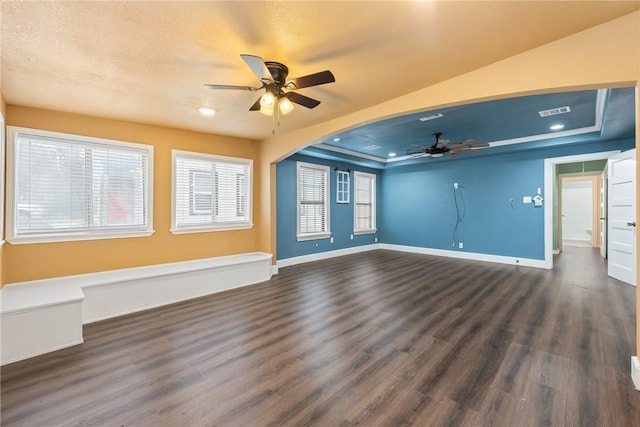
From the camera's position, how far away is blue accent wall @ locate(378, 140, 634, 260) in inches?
231

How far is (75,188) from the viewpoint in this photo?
3588mm

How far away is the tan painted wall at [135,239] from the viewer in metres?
3.31

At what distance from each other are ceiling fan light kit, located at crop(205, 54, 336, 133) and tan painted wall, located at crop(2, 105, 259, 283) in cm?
235

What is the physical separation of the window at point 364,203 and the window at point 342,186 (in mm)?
374

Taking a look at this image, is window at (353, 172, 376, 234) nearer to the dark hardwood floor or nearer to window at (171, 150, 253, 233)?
window at (171, 150, 253, 233)

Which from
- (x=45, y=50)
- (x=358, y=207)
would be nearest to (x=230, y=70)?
(x=45, y=50)

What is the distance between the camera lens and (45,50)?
216 centimetres

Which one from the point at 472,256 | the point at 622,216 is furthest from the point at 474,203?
the point at 622,216

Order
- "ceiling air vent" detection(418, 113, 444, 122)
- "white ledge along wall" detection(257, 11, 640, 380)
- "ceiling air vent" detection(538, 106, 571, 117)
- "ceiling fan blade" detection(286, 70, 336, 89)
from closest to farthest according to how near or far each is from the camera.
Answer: "white ledge along wall" detection(257, 11, 640, 380) → "ceiling fan blade" detection(286, 70, 336, 89) → "ceiling air vent" detection(538, 106, 571, 117) → "ceiling air vent" detection(418, 113, 444, 122)

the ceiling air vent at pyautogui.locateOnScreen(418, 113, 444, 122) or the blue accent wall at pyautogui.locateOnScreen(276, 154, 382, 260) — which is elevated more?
the ceiling air vent at pyautogui.locateOnScreen(418, 113, 444, 122)


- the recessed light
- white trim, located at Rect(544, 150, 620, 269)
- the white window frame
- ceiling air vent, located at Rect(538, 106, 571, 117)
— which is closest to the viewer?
the white window frame

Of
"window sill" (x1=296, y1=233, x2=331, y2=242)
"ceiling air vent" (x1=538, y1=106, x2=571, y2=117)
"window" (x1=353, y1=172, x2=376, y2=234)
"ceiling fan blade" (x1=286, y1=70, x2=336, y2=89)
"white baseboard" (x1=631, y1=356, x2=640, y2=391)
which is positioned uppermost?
"ceiling air vent" (x1=538, y1=106, x2=571, y2=117)

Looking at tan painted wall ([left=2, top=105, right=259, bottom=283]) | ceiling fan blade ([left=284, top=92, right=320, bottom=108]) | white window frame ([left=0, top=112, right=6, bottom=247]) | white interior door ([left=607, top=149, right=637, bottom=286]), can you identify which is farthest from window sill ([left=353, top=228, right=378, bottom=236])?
white window frame ([left=0, top=112, right=6, bottom=247])

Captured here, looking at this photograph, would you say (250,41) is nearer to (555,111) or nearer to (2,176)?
(2,176)
